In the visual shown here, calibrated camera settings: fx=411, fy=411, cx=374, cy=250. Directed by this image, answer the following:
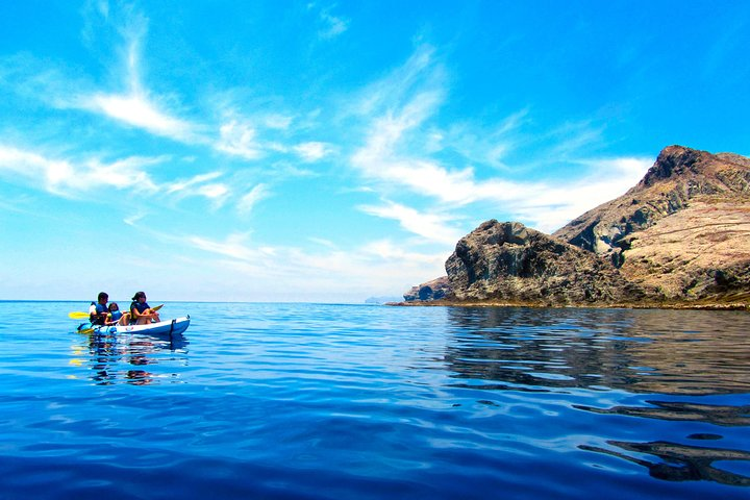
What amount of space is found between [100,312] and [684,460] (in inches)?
1128

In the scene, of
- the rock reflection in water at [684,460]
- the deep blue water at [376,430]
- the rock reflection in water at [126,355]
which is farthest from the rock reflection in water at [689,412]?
the rock reflection in water at [126,355]

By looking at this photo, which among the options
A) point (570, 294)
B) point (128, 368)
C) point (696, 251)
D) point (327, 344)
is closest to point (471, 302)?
point (570, 294)

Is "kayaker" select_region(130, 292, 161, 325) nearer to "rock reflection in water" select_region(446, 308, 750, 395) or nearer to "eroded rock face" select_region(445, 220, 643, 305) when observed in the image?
"rock reflection in water" select_region(446, 308, 750, 395)

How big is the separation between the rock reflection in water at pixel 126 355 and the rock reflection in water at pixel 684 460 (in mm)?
10898

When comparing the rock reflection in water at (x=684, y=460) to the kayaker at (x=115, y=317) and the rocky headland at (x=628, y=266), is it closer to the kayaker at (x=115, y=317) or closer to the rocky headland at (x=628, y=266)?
the kayaker at (x=115, y=317)

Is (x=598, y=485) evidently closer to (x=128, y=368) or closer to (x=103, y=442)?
(x=103, y=442)

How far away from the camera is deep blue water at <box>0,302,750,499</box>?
4.92 meters

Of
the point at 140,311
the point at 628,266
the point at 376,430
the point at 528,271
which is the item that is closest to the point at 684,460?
the point at 376,430

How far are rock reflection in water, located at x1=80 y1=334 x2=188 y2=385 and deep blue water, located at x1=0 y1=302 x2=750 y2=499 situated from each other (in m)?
0.20

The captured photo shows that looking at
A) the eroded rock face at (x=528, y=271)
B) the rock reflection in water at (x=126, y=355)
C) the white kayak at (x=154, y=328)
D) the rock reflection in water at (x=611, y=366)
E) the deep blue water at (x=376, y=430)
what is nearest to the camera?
the deep blue water at (x=376, y=430)

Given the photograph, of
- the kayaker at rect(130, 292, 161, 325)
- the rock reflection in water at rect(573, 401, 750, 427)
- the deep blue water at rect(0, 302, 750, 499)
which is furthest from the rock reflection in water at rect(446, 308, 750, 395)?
the kayaker at rect(130, 292, 161, 325)

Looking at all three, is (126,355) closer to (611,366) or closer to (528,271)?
(611,366)

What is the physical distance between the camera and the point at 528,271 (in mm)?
142500

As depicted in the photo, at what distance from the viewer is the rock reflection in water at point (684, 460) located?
5000 millimetres
